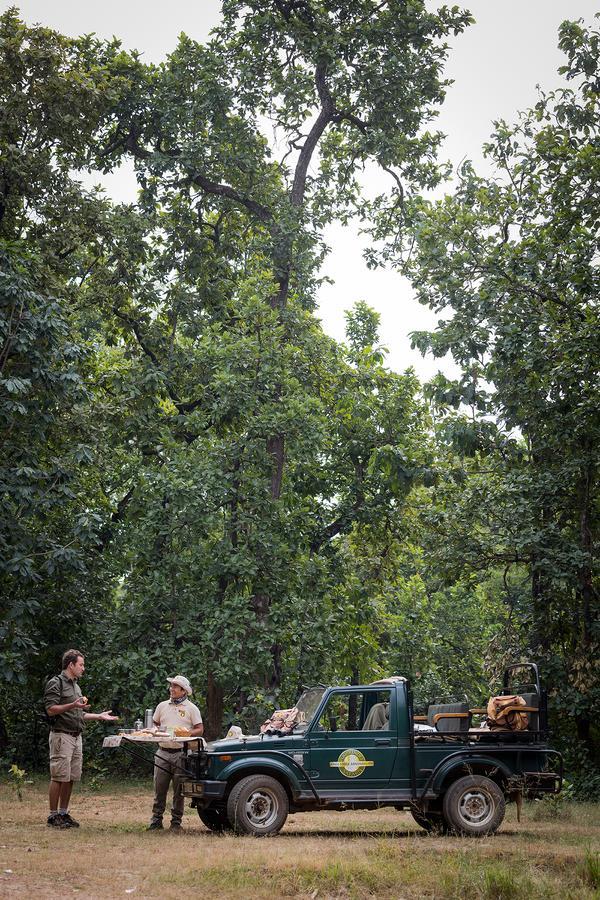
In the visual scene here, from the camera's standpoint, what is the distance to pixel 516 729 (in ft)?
41.9

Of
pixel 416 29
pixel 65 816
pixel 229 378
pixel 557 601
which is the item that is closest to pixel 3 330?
pixel 229 378

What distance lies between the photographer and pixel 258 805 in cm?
1181

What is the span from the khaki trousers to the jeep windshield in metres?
1.49

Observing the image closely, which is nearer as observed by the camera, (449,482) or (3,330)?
(3,330)

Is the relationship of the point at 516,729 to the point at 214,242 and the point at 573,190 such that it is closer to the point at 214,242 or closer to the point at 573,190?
the point at 573,190

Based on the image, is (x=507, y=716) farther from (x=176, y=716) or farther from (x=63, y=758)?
(x=63, y=758)

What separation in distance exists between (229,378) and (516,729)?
10.3 m

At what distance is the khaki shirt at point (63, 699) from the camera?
12023 mm

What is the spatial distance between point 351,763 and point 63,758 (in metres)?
3.34

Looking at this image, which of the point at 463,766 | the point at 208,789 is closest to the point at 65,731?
the point at 208,789

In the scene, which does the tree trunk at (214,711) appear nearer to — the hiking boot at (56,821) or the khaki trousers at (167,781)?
the khaki trousers at (167,781)

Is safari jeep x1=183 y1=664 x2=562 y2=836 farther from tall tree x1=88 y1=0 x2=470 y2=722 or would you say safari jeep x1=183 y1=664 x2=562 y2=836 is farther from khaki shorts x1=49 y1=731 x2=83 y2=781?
tall tree x1=88 y1=0 x2=470 y2=722

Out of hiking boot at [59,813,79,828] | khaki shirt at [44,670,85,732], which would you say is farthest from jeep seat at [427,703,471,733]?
hiking boot at [59,813,79,828]

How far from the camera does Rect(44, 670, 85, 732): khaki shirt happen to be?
473 inches
